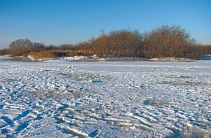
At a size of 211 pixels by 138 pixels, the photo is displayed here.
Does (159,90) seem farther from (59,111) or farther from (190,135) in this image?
(59,111)

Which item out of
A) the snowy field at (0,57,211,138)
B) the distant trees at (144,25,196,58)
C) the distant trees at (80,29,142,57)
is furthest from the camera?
the distant trees at (80,29,142,57)

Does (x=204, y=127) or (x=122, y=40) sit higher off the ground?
(x=122, y=40)

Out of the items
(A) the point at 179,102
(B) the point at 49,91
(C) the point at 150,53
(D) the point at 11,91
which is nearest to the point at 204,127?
(A) the point at 179,102

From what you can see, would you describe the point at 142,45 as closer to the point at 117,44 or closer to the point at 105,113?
the point at 117,44

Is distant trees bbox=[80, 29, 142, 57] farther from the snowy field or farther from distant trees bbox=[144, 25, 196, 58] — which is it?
the snowy field

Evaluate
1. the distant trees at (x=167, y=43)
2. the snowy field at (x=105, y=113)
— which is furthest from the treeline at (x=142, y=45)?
the snowy field at (x=105, y=113)

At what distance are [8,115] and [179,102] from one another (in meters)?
3.83

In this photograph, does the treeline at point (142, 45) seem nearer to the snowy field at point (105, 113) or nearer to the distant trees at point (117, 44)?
the distant trees at point (117, 44)

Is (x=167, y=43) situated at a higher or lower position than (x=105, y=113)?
higher

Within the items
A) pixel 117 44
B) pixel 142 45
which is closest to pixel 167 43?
pixel 142 45

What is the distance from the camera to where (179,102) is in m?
4.16

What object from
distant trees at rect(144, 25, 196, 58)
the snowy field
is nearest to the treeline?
distant trees at rect(144, 25, 196, 58)

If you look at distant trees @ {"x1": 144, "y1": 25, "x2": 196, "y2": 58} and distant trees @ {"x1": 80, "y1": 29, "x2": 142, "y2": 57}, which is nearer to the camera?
distant trees @ {"x1": 144, "y1": 25, "x2": 196, "y2": 58}

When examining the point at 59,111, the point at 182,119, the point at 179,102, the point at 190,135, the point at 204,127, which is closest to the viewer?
the point at 190,135
